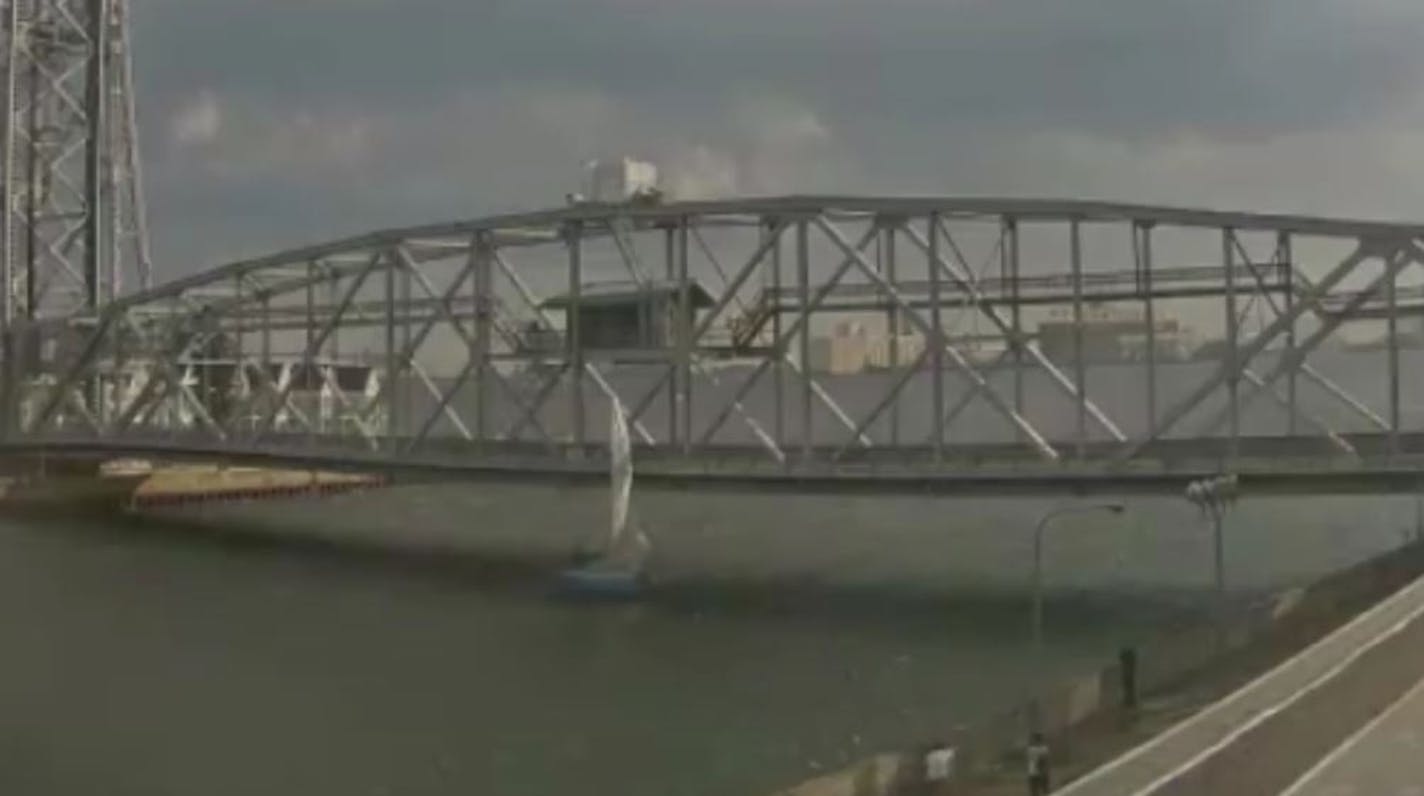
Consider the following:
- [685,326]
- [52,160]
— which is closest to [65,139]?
[52,160]

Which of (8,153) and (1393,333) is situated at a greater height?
(8,153)

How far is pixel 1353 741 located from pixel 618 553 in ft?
141

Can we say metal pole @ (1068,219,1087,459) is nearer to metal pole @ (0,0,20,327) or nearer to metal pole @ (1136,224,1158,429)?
metal pole @ (1136,224,1158,429)

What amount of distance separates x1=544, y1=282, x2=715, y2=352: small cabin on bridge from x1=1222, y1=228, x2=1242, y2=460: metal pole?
67.0 feet

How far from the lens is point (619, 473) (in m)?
62.6

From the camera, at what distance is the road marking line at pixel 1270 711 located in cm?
1227

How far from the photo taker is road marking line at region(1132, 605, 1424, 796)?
40.2 feet

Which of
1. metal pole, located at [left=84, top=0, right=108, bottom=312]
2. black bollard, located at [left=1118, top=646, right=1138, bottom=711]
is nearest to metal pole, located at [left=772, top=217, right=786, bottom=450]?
black bollard, located at [left=1118, top=646, right=1138, bottom=711]

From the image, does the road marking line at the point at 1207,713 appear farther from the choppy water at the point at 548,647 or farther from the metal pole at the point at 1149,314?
the metal pole at the point at 1149,314

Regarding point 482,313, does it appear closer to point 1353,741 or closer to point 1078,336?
point 1078,336

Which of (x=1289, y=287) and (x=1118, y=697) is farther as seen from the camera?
(x=1289, y=287)

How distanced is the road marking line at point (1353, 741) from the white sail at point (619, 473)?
4110 cm

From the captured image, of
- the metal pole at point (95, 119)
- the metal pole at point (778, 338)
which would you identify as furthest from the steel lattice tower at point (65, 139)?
the metal pole at point (778, 338)

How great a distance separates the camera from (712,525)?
270ft
